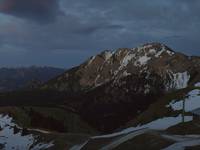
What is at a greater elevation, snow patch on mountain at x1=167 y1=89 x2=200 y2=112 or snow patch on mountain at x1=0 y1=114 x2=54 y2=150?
snow patch on mountain at x1=167 y1=89 x2=200 y2=112

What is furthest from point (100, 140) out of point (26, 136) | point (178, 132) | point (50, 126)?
point (50, 126)

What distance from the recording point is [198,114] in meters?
87.4

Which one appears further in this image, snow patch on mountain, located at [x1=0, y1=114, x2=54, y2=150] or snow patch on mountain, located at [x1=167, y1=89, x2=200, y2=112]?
snow patch on mountain, located at [x1=167, y1=89, x2=200, y2=112]

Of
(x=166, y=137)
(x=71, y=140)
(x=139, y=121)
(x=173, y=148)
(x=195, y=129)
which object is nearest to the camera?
(x=173, y=148)

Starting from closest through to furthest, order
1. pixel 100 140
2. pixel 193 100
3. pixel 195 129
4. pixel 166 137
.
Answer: pixel 166 137
pixel 195 129
pixel 100 140
pixel 193 100

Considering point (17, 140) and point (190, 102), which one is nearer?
point (190, 102)

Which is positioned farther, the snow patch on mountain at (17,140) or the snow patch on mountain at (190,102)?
the snow patch on mountain at (190,102)

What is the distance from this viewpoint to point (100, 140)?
67062 mm

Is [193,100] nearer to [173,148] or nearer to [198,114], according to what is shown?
[198,114]

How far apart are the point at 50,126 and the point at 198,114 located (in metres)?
88.6

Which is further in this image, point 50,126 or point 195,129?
point 50,126

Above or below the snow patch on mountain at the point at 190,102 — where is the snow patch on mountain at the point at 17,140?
below

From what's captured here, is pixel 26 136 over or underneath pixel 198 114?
underneath

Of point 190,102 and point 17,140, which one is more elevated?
point 190,102
